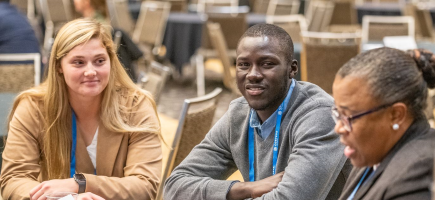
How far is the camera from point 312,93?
81.0 inches

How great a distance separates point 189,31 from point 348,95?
6.66 meters

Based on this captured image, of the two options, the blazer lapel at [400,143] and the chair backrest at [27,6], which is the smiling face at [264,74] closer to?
→ the blazer lapel at [400,143]

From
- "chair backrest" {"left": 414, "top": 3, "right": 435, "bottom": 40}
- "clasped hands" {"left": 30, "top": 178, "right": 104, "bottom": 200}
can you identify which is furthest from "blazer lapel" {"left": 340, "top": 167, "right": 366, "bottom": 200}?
"chair backrest" {"left": 414, "top": 3, "right": 435, "bottom": 40}

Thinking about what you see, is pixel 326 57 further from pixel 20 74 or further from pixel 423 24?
pixel 423 24

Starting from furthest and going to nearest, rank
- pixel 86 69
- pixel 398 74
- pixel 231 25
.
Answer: pixel 231 25, pixel 86 69, pixel 398 74

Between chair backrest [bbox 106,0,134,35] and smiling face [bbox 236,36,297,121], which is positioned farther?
chair backrest [bbox 106,0,134,35]

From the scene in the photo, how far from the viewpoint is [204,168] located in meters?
2.18

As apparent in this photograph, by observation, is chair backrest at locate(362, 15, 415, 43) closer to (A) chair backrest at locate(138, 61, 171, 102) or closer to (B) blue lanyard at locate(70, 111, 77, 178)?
(A) chair backrest at locate(138, 61, 171, 102)

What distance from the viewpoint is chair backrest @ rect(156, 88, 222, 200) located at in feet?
8.64

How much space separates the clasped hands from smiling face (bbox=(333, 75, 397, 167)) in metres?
0.91

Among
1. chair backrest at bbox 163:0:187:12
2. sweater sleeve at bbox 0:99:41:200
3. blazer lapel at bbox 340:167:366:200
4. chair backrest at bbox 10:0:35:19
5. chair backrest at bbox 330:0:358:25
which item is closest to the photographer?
blazer lapel at bbox 340:167:366:200

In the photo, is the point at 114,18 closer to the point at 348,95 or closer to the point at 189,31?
the point at 189,31

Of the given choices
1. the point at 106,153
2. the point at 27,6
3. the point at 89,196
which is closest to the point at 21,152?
the point at 106,153

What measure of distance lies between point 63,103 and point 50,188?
45 centimetres
